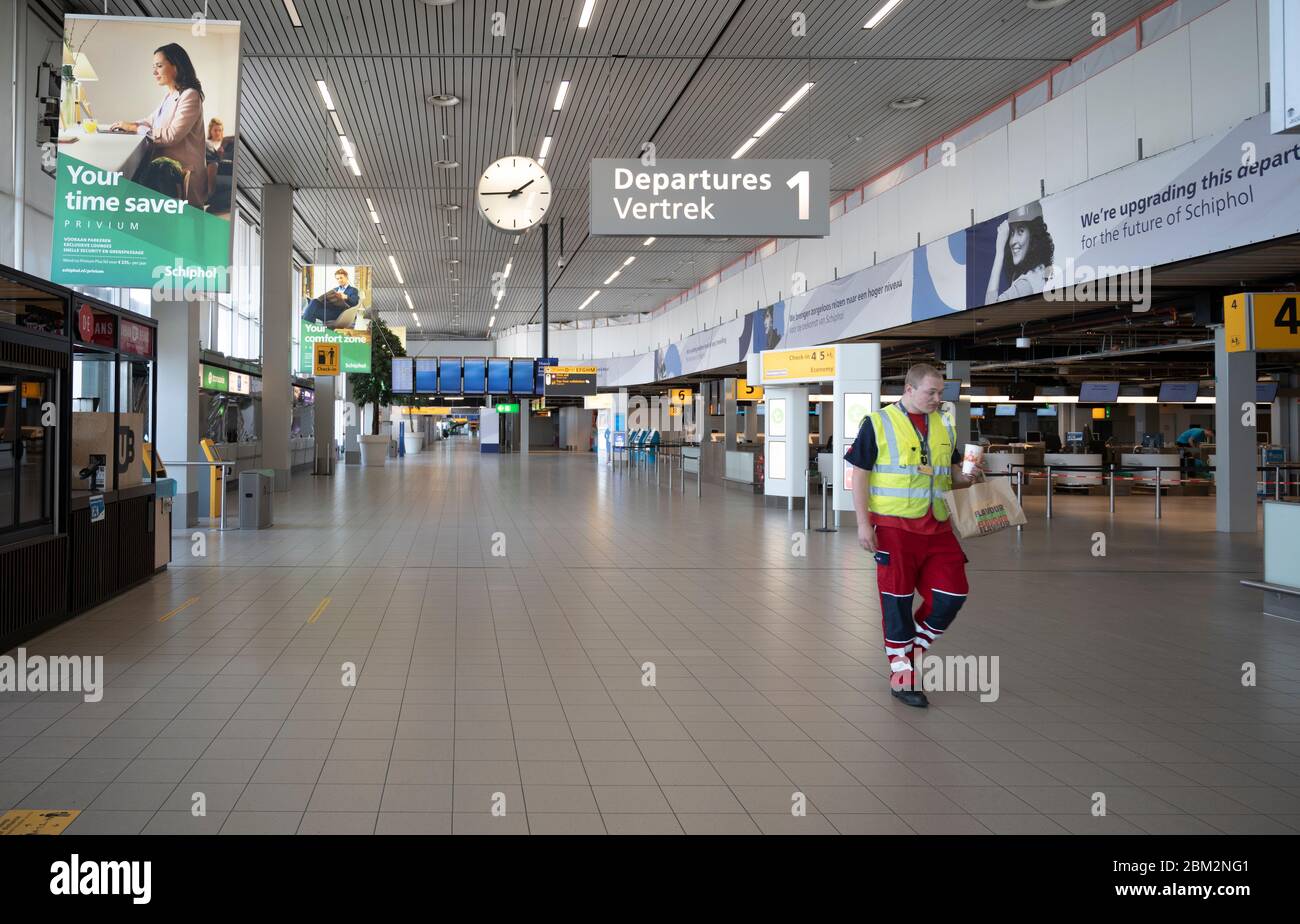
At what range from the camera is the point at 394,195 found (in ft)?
69.4

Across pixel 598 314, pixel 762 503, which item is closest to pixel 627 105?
pixel 762 503

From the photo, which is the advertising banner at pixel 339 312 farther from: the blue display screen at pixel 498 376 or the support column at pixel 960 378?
the support column at pixel 960 378

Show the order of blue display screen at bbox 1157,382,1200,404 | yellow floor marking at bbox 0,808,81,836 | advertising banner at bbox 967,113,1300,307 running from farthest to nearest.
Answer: blue display screen at bbox 1157,382,1200,404
advertising banner at bbox 967,113,1300,307
yellow floor marking at bbox 0,808,81,836

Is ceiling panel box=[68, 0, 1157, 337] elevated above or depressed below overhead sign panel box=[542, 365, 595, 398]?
above

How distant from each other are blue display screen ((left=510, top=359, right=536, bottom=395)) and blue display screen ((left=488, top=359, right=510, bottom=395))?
0.75ft

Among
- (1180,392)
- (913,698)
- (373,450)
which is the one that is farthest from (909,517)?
(373,450)

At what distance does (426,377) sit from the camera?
34.4 meters

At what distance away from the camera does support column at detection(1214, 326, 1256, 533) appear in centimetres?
1332

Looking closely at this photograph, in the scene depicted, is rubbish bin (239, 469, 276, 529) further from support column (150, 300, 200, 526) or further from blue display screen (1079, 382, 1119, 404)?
blue display screen (1079, 382, 1119, 404)

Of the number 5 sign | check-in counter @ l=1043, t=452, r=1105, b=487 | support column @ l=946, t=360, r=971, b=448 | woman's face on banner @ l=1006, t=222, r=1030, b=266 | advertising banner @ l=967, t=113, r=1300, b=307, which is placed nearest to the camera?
advertising banner @ l=967, t=113, r=1300, b=307

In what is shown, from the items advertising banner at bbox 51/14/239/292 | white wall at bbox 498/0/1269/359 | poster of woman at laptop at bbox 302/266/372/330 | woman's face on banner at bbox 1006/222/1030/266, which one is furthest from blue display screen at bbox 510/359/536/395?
advertising banner at bbox 51/14/239/292

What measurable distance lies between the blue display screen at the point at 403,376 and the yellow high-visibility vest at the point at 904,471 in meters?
30.6

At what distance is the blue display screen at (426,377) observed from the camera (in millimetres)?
34125
